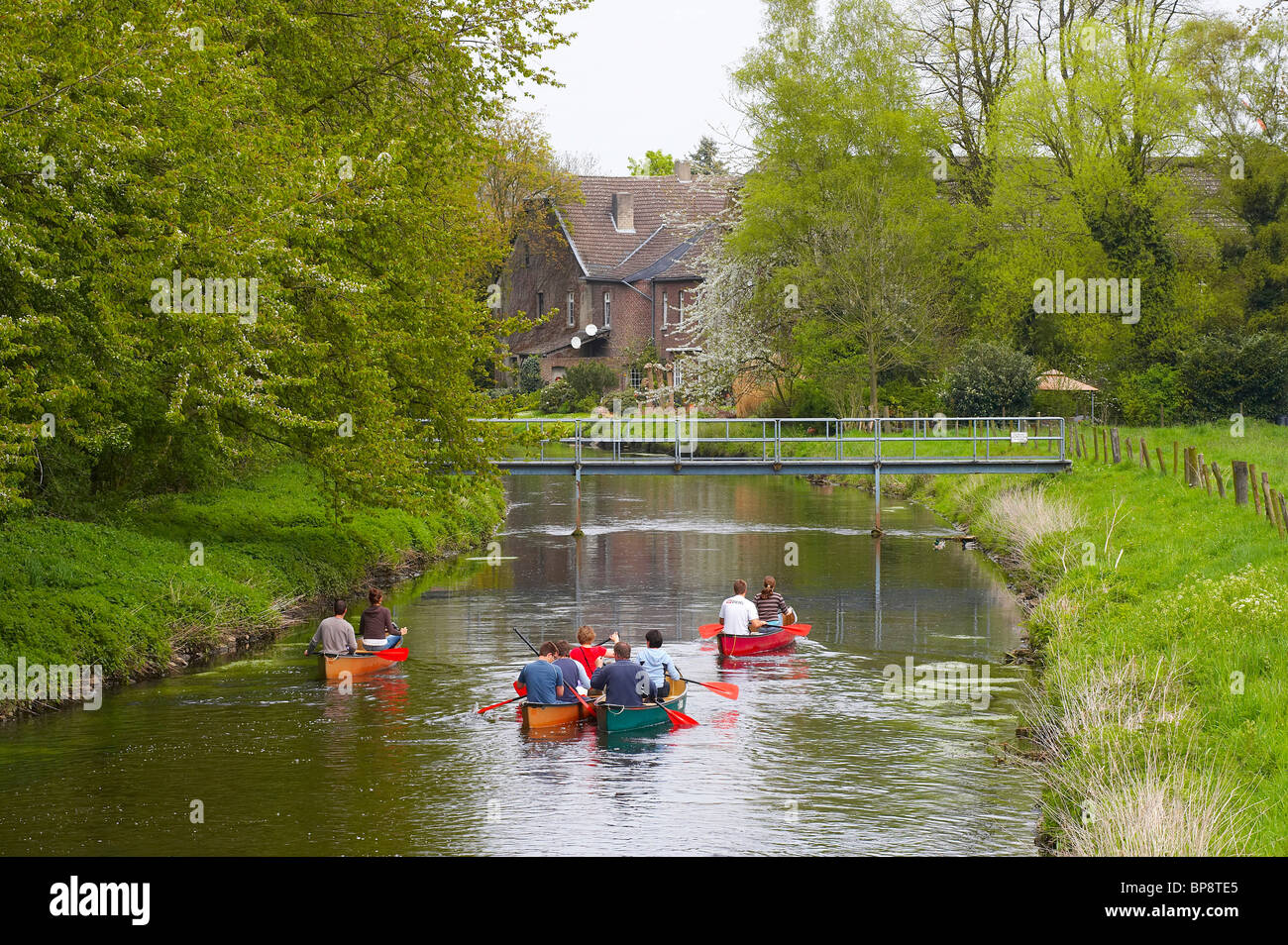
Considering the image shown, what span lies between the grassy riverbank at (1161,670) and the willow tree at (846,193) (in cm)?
2065

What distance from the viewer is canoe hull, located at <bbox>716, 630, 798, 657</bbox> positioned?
23.4 m

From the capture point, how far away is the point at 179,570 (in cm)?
2370

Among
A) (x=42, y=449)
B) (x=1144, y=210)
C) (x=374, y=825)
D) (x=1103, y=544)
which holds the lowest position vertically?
(x=374, y=825)

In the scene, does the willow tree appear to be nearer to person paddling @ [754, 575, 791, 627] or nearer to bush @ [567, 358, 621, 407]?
bush @ [567, 358, 621, 407]

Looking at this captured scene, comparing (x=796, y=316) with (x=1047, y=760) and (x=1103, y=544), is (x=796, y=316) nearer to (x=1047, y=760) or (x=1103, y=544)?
(x=1103, y=544)

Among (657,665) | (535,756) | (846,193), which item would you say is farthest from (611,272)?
(535,756)

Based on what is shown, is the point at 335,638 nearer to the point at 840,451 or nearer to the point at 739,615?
the point at 739,615

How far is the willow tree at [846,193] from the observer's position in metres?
51.2

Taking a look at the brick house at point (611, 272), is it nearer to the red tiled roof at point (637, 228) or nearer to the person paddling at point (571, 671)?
the red tiled roof at point (637, 228)

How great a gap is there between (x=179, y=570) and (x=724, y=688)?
958cm
